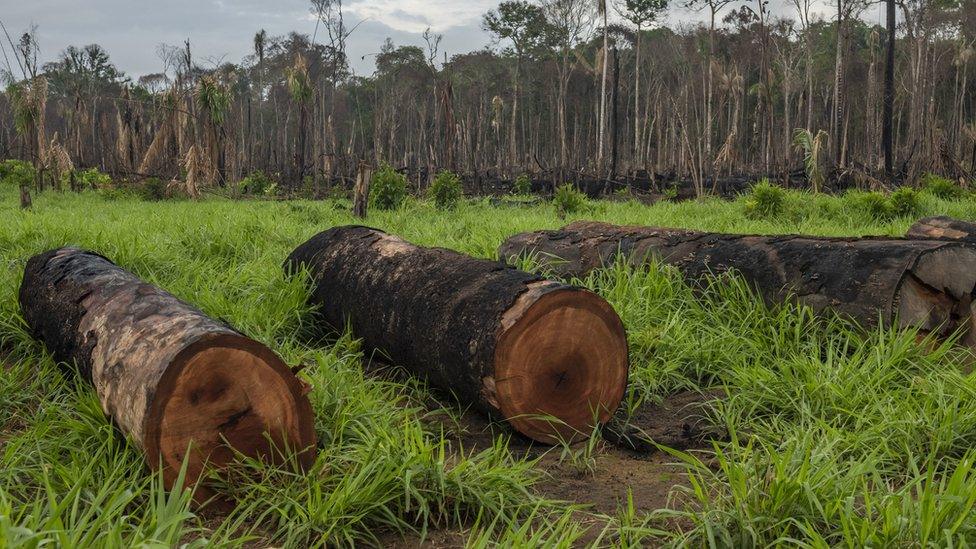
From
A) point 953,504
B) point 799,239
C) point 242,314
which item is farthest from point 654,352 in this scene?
point 242,314

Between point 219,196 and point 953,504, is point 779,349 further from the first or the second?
point 219,196

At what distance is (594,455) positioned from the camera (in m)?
3.32

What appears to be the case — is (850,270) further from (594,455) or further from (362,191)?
(362,191)

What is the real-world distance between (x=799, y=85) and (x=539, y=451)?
4273cm

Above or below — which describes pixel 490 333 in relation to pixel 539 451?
above

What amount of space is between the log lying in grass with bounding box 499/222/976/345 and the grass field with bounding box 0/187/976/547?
5.6 inches

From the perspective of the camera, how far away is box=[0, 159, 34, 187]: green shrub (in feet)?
64.3

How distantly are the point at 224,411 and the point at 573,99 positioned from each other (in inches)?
1847

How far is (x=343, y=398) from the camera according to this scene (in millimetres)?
3441

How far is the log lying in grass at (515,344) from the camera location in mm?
3277

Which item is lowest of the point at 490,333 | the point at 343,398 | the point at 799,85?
the point at 343,398

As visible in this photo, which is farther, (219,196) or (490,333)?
(219,196)

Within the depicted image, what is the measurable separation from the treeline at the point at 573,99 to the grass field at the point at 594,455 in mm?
13517

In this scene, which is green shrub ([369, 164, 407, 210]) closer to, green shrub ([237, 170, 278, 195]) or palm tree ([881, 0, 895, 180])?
green shrub ([237, 170, 278, 195])
